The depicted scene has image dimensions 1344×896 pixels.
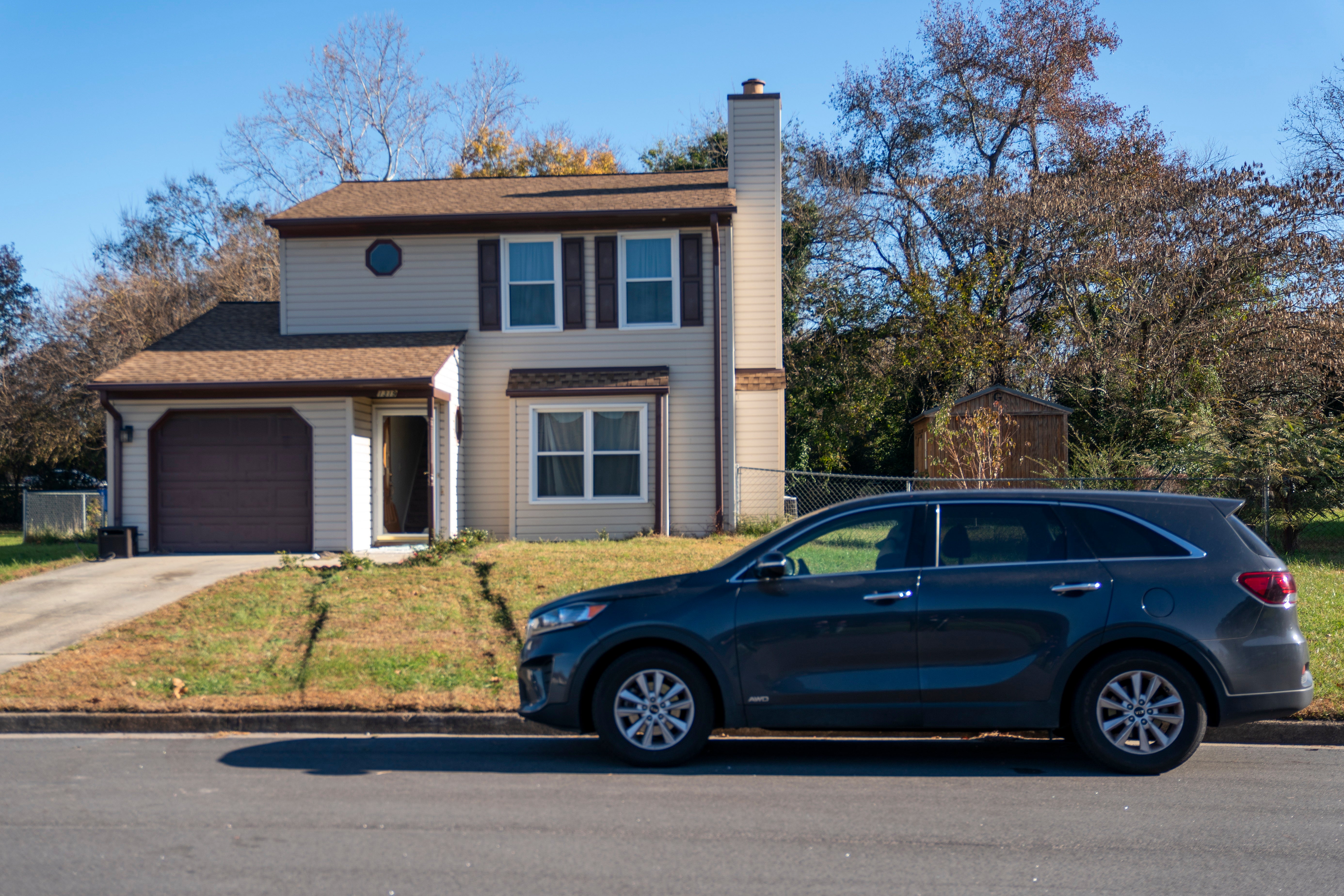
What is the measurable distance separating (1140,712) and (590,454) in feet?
41.8

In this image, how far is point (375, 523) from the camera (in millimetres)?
17891

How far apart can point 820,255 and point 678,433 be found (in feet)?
45.3

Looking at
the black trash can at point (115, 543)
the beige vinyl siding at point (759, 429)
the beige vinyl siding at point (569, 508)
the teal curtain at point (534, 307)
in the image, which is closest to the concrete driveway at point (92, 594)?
the black trash can at point (115, 543)

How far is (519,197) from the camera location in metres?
19.9

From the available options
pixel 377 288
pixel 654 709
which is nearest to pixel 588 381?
pixel 377 288

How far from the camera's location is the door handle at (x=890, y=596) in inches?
255

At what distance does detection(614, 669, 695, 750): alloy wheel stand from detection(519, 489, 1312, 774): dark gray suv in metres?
0.01

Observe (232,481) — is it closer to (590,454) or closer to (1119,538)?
(590,454)

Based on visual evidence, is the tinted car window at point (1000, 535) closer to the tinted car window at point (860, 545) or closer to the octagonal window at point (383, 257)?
the tinted car window at point (860, 545)

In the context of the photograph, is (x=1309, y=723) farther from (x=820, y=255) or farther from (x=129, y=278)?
(x=129, y=278)

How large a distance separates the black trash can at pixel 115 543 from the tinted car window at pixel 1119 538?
1439 centimetres

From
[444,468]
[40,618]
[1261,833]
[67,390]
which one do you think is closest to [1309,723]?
[1261,833]

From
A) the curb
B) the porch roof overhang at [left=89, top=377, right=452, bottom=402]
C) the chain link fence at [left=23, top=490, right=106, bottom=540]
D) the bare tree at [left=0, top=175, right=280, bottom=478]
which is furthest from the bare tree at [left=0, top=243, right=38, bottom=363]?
the curb

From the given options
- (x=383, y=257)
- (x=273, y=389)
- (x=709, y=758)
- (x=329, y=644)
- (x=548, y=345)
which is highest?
(x=383, y=257)
